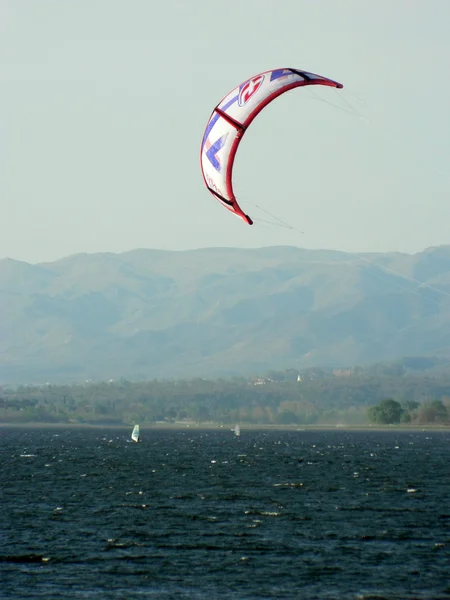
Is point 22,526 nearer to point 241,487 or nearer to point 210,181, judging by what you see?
point 210,181

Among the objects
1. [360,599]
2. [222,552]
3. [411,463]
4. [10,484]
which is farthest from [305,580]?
[411,463]

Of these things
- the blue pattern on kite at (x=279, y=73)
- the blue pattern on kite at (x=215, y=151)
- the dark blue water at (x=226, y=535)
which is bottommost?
the dark blue water at (x=226, y=535)

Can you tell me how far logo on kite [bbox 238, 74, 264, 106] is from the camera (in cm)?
6831

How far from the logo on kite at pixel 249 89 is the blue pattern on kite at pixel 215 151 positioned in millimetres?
2289

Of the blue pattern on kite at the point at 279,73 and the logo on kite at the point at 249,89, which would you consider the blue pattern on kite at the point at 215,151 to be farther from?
the blue pattern on kite at the point at 279,73

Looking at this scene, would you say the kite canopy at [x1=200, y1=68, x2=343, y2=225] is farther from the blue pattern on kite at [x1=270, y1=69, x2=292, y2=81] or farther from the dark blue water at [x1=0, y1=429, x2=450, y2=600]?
the dark blue water at [x1=0, y1=429, x2=450, y2=600]

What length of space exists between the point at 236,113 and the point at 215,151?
8.79 feet

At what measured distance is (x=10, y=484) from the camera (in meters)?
116

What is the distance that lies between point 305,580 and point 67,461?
372ft

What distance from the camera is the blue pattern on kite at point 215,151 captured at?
68.5 metres

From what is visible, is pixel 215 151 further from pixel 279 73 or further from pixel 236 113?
pixel 279 73

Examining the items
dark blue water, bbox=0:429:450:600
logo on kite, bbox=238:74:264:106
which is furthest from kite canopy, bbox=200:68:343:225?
dark blue water, bbox=0:429:450:600

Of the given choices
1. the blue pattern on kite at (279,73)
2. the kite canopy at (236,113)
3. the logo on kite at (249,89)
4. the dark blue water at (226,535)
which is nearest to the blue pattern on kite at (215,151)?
the kite canopy at (236,113)

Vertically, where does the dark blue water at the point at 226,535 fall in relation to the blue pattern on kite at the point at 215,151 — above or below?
below
